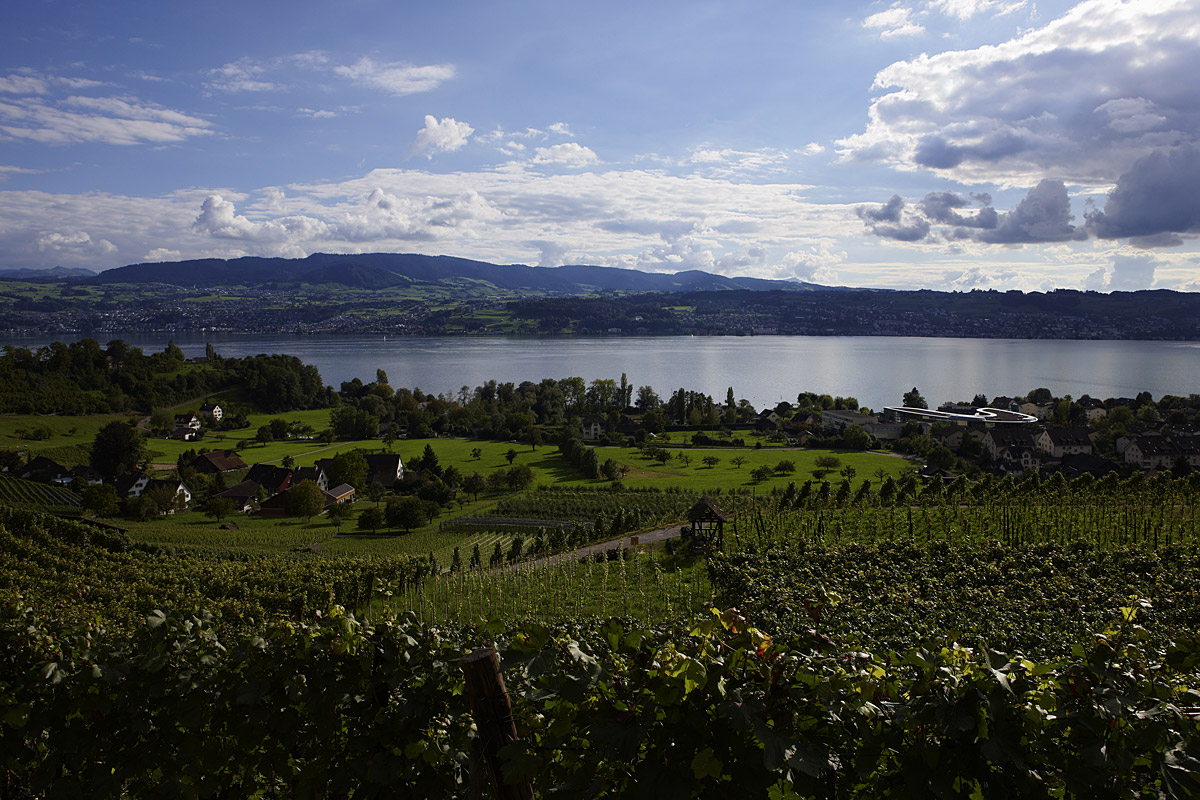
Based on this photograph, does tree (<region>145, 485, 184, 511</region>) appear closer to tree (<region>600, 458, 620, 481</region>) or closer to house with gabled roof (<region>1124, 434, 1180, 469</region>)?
tree (<region>600, 458, 620, 481</region>)

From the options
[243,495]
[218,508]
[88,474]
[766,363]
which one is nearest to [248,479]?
[243,495]

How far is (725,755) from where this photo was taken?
6.66 feet

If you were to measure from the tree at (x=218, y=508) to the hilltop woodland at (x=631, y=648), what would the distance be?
0.83 feet

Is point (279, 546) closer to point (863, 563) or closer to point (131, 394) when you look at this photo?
point (863, 563)

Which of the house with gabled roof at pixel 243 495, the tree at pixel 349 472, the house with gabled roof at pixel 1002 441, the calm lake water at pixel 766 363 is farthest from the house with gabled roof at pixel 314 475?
the house with gabled roof at pixel 1002 441

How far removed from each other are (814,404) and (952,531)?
2232 inches

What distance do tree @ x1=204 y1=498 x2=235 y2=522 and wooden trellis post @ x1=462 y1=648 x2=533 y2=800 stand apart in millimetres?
40842

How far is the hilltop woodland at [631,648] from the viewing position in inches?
79.9

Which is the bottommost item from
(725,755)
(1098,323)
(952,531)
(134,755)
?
(952,531)

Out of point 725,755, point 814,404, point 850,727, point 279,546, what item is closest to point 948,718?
point 850,727

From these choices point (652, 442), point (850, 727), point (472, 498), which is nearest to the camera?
point (850, 727)

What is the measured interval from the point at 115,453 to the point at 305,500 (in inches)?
909

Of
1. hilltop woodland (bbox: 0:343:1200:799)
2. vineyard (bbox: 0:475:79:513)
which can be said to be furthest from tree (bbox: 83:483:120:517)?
vineyard (bbox: 0:475:79:513)

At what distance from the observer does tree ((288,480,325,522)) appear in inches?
1431
